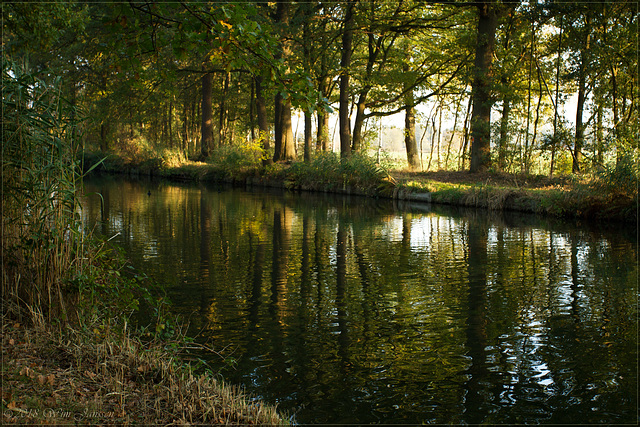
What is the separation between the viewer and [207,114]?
33.9 meters

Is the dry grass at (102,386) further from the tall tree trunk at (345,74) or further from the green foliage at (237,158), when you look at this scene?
the green foliage at (237,158)

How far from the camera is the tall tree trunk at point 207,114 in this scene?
109 ft

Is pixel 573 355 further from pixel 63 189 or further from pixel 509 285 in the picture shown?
pixel 63 189

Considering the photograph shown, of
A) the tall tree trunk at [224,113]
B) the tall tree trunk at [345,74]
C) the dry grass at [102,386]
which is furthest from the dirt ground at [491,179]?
the dry grass at [102,386]

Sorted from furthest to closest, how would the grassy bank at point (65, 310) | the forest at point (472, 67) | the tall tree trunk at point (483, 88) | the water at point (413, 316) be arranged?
the tall tree trunk at point (483, 88) → the forest at point (472, 67) → the water at point (413, 316) → the grassy bank at point (65, 310)

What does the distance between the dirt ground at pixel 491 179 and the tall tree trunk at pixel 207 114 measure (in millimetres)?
14496

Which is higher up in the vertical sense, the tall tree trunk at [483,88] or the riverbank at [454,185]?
the tall tree trunk at [483,88]

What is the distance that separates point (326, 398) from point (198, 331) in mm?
1808

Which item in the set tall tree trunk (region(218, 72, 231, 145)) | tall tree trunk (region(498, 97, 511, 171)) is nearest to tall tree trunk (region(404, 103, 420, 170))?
tall tree trunk (region(498, 97, 511, 171))

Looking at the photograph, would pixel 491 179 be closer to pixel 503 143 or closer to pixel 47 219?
pixel 503 143

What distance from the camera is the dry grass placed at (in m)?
3.04

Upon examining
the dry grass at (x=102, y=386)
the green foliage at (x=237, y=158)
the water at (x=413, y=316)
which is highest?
the green foliage at (x=237, y=158)

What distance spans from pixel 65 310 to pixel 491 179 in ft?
59.1

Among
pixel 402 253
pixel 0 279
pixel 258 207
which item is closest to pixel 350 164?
pixel 258 207
